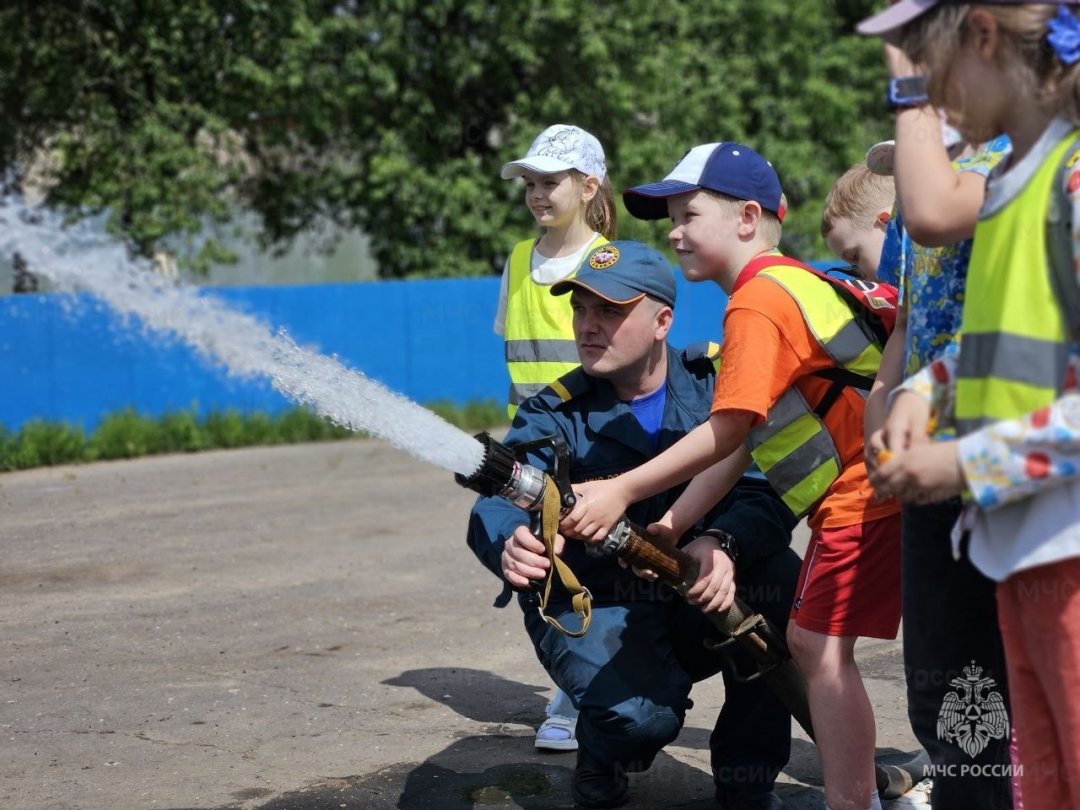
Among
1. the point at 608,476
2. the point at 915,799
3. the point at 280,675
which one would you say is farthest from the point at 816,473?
the point at 280,675

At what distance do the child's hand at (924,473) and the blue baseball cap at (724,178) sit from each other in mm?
1596

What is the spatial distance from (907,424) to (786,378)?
1.01 meters

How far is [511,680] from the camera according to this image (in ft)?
18.5

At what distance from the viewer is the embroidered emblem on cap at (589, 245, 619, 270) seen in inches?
165

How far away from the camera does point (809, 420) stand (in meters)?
3.73

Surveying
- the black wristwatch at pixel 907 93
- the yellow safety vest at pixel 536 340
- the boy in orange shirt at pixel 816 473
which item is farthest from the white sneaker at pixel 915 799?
the black wristwatch at pixel 907 93

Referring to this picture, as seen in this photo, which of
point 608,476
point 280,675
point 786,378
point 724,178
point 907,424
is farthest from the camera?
point 280,675

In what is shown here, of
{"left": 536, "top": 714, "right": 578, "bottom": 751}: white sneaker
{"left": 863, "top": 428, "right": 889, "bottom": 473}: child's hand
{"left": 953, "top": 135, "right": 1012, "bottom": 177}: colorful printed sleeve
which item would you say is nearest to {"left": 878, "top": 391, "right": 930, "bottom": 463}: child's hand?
{"left": 863, "top": 428, "right": 889, "bottom": 473}: child's hand

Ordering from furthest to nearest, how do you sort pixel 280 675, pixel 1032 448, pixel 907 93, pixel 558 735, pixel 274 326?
1. pixel 274 326
2. pixel 280 675
3. pixel 558 735
4. pixel 907 93
5. pixel 1032 448

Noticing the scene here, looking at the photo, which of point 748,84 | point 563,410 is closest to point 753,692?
point 563,410

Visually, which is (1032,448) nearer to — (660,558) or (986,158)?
(986,158)

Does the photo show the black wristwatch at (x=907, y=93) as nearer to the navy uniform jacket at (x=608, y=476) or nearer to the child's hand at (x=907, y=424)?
the child's hand at (x=907, y=424)

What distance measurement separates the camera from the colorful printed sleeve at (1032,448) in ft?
7.65

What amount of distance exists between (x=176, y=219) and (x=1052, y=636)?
662 inches
